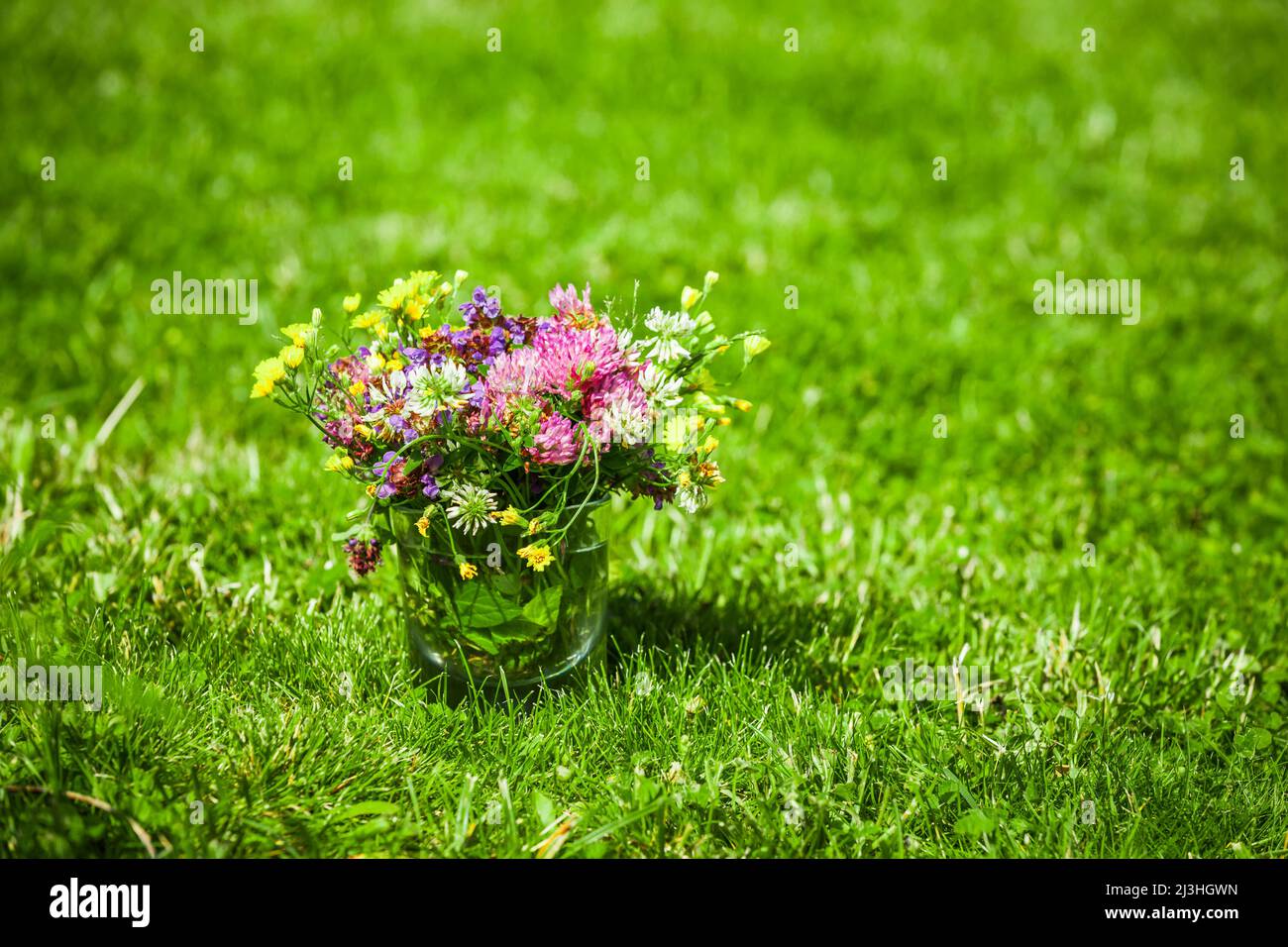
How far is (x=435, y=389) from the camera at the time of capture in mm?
2432

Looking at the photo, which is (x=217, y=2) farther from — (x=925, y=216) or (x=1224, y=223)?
(x=1224, y=223)

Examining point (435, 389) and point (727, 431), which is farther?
point (727, 431)

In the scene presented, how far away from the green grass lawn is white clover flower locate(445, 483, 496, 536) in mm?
637

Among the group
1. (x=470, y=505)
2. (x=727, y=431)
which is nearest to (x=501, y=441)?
(x=470, y=505)

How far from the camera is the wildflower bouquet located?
2.49 meters

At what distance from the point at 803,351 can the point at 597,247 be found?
147cm

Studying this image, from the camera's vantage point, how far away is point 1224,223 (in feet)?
22.5

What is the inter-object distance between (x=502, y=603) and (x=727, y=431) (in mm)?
2294

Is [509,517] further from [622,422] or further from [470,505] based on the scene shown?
[622,422]

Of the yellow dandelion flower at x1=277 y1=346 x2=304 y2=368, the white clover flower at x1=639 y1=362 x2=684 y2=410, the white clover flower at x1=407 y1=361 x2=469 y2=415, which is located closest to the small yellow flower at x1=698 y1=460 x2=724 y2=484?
the white clover flower at x1=639 y1=362 x2=684 y2=410

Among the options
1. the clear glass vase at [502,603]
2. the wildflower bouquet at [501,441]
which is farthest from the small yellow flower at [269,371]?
the clear glass vase at [502,603]

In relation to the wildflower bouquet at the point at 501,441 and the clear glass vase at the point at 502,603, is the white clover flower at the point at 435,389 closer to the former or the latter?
the wildflower bouquet at the point at 501,441

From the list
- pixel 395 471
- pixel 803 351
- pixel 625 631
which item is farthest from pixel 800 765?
pixel 803 351

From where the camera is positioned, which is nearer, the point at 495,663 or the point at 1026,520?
the point at 495,663
